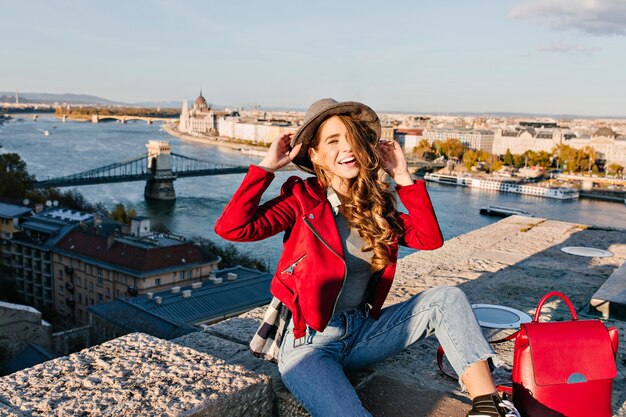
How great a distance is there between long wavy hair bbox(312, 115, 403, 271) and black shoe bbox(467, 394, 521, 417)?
0.20 m

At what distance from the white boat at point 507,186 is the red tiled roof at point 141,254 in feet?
41.4

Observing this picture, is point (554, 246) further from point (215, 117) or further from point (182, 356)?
point (215, 117)

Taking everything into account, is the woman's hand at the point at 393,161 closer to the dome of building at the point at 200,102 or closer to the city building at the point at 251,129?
the city building at the point at 251,129

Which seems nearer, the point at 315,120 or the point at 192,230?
the point at 315,120

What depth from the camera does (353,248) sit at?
32.9 inches

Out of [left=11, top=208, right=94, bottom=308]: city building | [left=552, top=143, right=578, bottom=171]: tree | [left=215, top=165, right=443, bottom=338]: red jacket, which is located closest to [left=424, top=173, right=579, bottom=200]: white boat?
[left=552, top=143, right=578, bottom=171]: tree

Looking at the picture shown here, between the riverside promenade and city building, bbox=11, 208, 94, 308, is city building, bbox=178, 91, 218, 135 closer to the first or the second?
city building, bbox=11, 208, 94, 308

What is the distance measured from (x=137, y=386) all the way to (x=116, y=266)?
8735 mm

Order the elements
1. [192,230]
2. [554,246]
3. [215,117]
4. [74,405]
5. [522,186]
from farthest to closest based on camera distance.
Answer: [215,117]
[522,186]
[192,230]
[554,246]
[74,405]

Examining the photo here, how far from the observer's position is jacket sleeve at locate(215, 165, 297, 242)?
807 millimetres

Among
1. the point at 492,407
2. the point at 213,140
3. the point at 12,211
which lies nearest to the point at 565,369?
the point at 492,407

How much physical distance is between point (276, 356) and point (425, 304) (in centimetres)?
20

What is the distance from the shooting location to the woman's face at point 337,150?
2.83ft

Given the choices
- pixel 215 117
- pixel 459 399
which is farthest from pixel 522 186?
pixel 215 117
